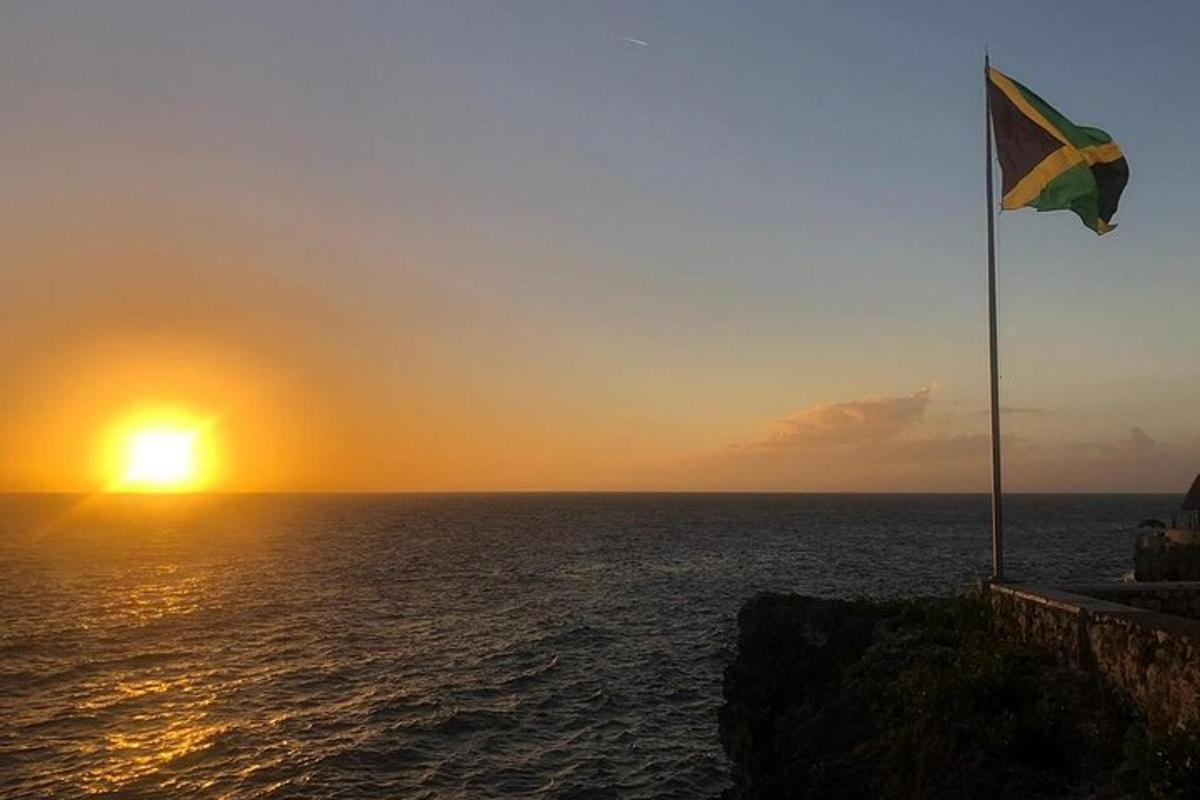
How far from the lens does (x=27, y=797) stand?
22188 millimetres

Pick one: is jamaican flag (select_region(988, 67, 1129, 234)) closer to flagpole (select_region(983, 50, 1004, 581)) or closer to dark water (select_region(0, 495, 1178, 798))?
flagpole (select_region(983, 50, 1004, 581))

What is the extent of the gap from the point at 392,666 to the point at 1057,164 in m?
30.6

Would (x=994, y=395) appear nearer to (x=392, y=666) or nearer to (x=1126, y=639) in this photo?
(x=1126, y=639)

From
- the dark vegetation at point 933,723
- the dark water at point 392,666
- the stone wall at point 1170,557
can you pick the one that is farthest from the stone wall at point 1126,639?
the stone wall at point 1170,557

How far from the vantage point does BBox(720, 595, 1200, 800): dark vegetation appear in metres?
12.4

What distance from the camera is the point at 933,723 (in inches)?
583

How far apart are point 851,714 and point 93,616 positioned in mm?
47583

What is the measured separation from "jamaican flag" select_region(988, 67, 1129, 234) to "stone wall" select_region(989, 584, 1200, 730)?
7.94 metres

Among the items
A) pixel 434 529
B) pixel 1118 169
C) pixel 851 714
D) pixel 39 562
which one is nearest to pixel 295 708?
pixel 851 714

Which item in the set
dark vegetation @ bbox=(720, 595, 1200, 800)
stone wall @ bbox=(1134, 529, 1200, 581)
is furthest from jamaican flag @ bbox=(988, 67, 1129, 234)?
stone wall @ bbox=(1134, 529, 1200, 581)

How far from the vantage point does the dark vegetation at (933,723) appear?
12422mm

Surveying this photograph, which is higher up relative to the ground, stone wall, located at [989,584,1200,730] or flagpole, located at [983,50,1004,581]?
flagpole, located at [983,50,1004,581]

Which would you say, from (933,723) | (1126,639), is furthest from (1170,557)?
(933,723)

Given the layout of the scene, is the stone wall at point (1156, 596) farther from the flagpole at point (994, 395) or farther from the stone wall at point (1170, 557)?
the stone wall at point (1170, 557)
